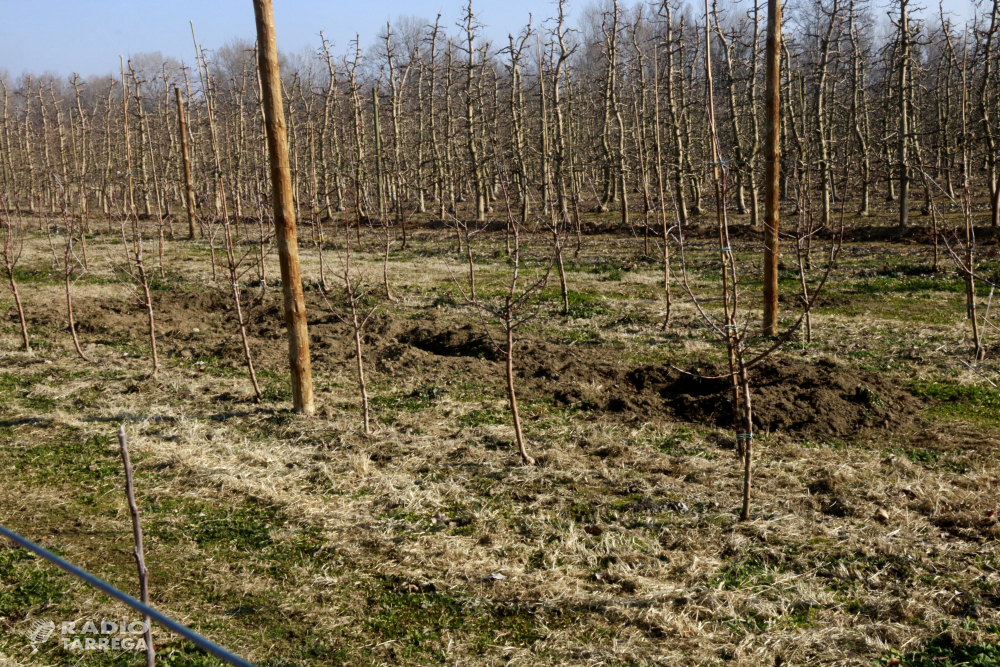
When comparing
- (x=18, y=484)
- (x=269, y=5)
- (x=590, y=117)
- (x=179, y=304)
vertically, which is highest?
(x=590, y=117)

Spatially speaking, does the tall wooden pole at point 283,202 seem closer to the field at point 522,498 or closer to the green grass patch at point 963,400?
the field at point 522,498

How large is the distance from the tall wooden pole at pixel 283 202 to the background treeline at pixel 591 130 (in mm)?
10014

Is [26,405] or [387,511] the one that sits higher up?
[26,405]

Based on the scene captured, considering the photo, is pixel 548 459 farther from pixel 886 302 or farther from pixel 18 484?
pixel 886 302

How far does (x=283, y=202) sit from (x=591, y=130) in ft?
118

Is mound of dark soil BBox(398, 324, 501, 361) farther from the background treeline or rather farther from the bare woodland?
the background treeline

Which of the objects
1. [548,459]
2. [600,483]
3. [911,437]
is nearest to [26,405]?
[548,459]

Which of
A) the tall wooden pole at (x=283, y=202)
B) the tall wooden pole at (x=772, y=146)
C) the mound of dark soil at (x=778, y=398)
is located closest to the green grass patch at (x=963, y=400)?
the mound of dark soil at (x=778, y=398)

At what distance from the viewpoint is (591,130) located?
41.1 meters

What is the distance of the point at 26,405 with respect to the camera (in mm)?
8148

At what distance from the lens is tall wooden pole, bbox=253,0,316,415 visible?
7.24 m

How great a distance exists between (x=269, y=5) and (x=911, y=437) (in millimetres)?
7448

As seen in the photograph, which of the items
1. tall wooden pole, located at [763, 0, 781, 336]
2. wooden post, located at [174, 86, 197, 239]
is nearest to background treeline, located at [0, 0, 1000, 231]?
wooden post, located at [174, 86, 197, 239]

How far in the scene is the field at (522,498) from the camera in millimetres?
3977
